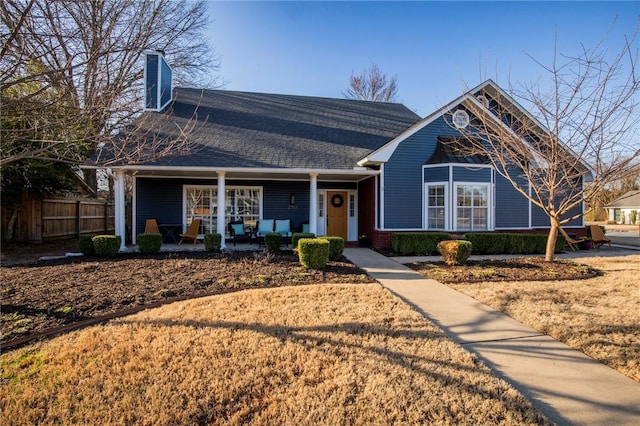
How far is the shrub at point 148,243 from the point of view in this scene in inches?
393

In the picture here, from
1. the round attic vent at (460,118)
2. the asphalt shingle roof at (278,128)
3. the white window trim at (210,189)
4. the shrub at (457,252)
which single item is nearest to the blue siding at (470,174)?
the round attic vent at (460,118)

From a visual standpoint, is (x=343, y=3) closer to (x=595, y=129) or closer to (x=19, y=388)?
(x=595, y=129)

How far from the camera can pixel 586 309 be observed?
5.09 meters

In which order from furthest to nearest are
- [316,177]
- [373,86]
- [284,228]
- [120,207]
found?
1. [373,86]
2. [284,228]
3. [316,177]
4. [120,207]

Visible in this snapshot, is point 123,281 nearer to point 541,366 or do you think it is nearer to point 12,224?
point 541,366

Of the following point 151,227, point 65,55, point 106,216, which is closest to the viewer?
point 65,55

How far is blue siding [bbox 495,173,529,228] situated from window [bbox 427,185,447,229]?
7.03 ft

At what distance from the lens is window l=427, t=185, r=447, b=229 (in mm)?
11859

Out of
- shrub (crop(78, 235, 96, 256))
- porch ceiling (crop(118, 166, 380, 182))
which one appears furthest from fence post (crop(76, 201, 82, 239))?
shrub (crop(78, 235, 96, 256))

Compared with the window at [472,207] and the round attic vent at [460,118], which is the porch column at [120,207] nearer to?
the window at [472,207]

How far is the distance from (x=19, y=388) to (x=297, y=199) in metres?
11.1

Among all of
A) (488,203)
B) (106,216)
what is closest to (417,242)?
(488,203)

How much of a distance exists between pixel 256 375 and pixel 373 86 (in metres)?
32.1

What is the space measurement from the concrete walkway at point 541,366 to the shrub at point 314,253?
2.49 m
